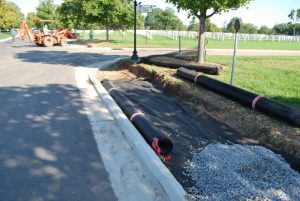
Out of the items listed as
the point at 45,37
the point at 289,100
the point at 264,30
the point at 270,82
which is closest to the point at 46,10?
the point at 45,37

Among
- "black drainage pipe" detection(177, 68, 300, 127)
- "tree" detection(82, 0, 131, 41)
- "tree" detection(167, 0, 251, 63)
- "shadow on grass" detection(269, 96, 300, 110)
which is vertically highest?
"tree" detection(82, 0, 131, 41)

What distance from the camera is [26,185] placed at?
454 cm

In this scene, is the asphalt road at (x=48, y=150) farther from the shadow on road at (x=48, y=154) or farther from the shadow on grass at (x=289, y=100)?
the shadow on grass at (x=289, y=100)

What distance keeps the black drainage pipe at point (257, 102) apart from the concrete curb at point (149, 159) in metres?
2.81

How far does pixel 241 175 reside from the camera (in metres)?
4.71

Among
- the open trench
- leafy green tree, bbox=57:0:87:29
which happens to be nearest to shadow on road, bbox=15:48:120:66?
the open trench

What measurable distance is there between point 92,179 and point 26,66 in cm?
1324

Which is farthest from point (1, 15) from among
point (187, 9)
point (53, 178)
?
point (53, 178)

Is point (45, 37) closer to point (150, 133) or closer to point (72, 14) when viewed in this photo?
point (72, 14)

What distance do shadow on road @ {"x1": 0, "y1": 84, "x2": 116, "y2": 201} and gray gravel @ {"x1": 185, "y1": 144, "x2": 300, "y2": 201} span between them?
130cm

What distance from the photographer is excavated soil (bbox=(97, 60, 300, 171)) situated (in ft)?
18.8

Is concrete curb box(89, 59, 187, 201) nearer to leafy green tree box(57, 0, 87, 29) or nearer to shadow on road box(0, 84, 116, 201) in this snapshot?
shadow on road box(0, 84, 116, 201)

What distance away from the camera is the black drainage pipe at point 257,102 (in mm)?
6457

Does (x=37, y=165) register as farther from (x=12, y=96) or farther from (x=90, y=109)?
(x=12, y=96)
